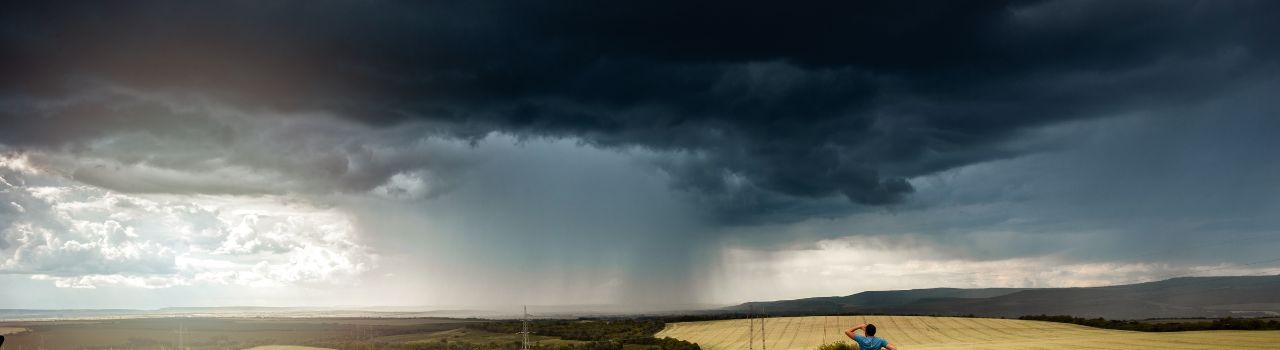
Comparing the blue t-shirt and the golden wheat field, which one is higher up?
the blue t-shirt

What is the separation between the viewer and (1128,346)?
169ft

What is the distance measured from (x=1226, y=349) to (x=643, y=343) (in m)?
132

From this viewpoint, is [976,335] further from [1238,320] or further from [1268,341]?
[1268,341]

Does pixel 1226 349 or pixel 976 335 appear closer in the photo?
pixel 1226 349

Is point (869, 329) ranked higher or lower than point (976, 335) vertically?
higher

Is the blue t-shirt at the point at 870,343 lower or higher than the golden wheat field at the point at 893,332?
higher

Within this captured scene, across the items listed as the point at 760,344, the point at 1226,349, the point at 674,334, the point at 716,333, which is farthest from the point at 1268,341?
the point at 674,334

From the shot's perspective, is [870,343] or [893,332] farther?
[893,332]

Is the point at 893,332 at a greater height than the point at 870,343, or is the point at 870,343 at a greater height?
the point at 870,343

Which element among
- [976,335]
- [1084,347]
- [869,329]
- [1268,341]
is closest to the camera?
[869,329]

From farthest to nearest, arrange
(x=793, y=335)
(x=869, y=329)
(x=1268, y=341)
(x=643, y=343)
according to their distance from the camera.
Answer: (x=643, y=343), (x=793, y=335), (x=1268, y=341), (x=869, y=329)

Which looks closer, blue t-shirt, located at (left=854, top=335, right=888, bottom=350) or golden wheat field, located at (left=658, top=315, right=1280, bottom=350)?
blue t-shirt, located at (left=854, top=335, right=888, bottom=350)

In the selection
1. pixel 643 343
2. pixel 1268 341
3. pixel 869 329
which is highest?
pixel 869 329

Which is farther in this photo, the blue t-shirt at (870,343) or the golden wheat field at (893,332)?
the golden wheat field at (893,332)
